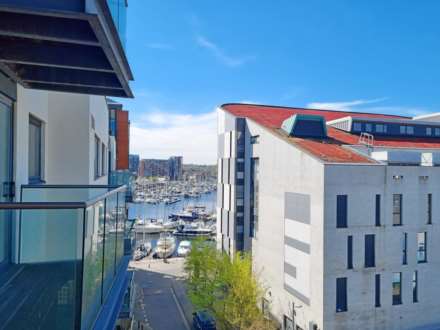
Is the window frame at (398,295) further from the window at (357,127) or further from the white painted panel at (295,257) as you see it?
Result: the window at (357,127)

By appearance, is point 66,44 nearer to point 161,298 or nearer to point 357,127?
point 161,298

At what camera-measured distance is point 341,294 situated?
1828 cm

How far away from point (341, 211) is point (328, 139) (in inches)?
312

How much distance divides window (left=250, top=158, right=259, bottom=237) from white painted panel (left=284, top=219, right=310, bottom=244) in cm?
509

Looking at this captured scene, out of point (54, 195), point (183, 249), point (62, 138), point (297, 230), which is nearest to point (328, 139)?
point (297, 230)

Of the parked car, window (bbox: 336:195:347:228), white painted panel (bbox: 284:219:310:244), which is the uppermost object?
window (bbox: 336:195:347:228)

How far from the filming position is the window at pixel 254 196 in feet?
87.5

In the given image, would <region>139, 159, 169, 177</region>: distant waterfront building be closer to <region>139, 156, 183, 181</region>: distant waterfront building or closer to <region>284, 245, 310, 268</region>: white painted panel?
<region>139, 156, 183, 181</region>: distant waterfront building

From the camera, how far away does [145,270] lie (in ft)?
118

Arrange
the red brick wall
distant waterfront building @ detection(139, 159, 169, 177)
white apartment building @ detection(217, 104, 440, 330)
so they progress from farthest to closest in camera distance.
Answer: distant waterfront building @ detection(139, 159, 169, 177), the red brick wall, white apartment building @ detection(217, 104, 440, 330)

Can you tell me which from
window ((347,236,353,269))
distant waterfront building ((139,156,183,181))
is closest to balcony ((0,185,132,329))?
window ((347,236,353,269))

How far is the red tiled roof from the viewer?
20641mm

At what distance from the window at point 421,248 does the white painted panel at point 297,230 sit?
6.65m

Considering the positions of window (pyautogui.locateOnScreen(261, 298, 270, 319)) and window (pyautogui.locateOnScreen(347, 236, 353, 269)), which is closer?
window (pyautogui.locateOnScreen(347, 236, 353, 269))
